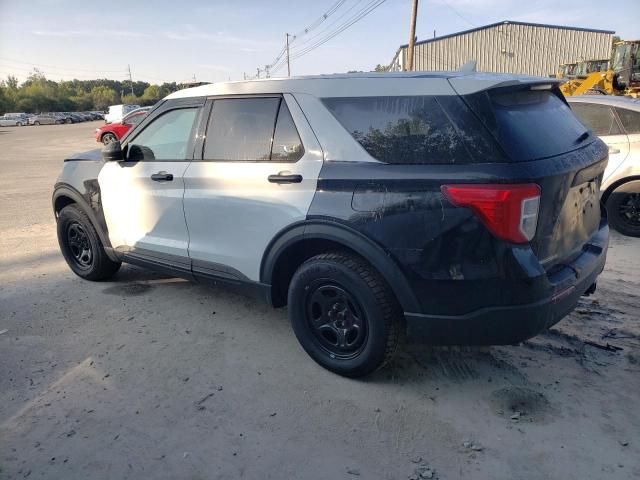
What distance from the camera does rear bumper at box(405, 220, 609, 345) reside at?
97.9 inches

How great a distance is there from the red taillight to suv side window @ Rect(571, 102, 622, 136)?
4239 mm

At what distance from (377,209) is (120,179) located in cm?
246

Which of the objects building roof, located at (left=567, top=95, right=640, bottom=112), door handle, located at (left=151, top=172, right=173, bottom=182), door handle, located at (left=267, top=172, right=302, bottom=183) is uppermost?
building roof, located at (left=567, top=95, right=640, bottom=112)

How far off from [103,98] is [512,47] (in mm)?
89081

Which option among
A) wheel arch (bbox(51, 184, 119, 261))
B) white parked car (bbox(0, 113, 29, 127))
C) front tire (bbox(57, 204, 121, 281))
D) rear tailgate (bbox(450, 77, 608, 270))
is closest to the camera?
rear tailgate (bbox(450, 77, 608, 270))

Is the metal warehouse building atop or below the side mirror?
atop

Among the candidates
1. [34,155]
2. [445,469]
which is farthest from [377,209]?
[34,155]

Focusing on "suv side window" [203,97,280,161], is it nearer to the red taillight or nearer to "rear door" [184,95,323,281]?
"rear door" [184,95,323,281]

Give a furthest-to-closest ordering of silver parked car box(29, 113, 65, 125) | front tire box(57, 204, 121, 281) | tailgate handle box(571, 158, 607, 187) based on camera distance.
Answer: silver parked car box(29, 113, 65, 125) → front tire box(57, 204, 121, 281) → tailgate handle box(571, 158, 607, 187)

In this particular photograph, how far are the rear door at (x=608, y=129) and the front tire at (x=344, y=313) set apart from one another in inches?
172

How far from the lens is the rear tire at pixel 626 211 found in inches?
229

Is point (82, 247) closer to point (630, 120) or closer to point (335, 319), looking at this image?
point (335, 319)

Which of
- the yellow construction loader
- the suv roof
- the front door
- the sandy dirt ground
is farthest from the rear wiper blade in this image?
the yellow construction loader

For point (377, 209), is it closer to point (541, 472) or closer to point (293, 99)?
point (293, 99)
